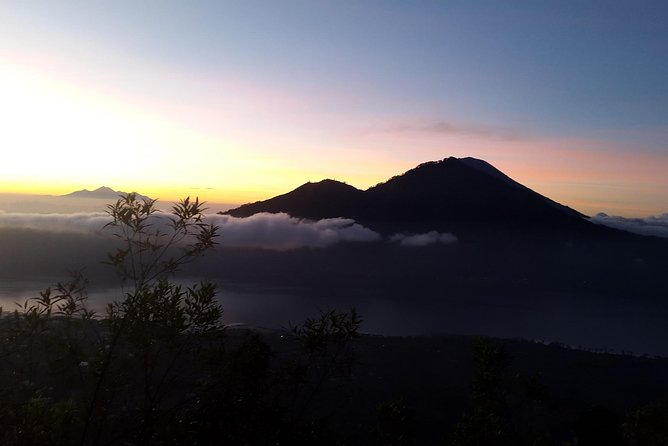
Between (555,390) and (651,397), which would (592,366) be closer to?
(651,397)

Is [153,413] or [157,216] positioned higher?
[157,216]

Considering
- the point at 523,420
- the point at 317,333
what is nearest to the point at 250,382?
the point at 317,333

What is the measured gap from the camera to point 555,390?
128 metres

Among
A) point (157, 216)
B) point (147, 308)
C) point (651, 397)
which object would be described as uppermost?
point (157, 216)

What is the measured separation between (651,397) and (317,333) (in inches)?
6271

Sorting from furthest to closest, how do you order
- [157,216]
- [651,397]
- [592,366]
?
[592,366]
[651,397]
[157,216]

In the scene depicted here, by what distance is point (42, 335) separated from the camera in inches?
428

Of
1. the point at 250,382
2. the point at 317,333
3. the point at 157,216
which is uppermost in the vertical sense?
the point at 157,216

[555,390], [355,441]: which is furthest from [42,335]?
[555,390]

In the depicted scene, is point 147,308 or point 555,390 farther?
point 555,390

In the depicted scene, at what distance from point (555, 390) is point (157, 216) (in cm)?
13971

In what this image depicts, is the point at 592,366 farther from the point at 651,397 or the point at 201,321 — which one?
the point at 201,321

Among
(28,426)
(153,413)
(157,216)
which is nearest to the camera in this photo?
(28,426)

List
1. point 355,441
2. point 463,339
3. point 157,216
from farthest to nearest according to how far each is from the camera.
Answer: point 463,339
point 355,441
point 157,216
